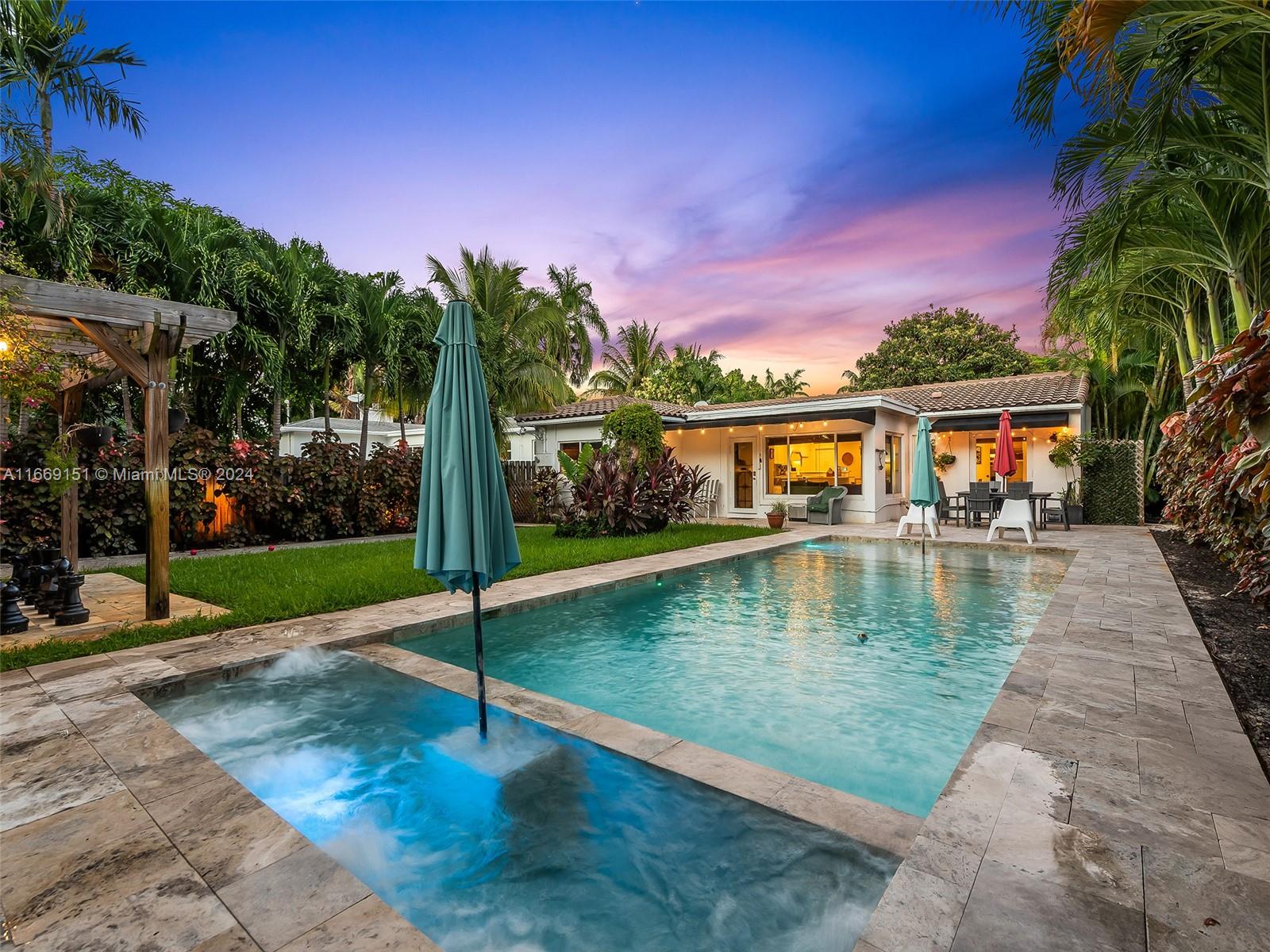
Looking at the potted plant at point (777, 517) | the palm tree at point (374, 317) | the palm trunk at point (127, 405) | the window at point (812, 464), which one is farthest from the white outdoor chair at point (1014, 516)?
the palm trunk at point (127, 405)

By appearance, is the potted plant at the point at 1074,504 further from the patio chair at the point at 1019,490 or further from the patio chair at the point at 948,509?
the patio chair at the point at 948,509

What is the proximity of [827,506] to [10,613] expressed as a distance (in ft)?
51.8

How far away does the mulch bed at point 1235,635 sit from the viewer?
347 centimetres


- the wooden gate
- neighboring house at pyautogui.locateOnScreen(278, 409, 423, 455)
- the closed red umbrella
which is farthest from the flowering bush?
neighboring house at pyautogui.locateOnScreen(278, 409, 423, 455)

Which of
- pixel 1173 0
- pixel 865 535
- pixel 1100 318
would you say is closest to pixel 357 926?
pixel 1173 0

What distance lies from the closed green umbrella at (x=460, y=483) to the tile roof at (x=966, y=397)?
47.3 feet

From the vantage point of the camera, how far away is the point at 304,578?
8078 mm

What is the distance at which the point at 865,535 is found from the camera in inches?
529

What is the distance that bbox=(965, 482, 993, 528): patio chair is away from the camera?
1423 cm

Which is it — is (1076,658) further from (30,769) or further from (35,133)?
(35,133)

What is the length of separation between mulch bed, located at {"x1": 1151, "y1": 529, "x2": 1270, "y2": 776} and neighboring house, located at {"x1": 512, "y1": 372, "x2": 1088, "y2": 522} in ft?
26.7

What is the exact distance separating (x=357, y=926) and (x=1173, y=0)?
7112 mm

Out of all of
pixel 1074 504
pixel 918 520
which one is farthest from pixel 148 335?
pixel 1074 504

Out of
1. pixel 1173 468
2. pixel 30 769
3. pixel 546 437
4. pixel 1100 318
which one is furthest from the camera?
pixel 546 437
